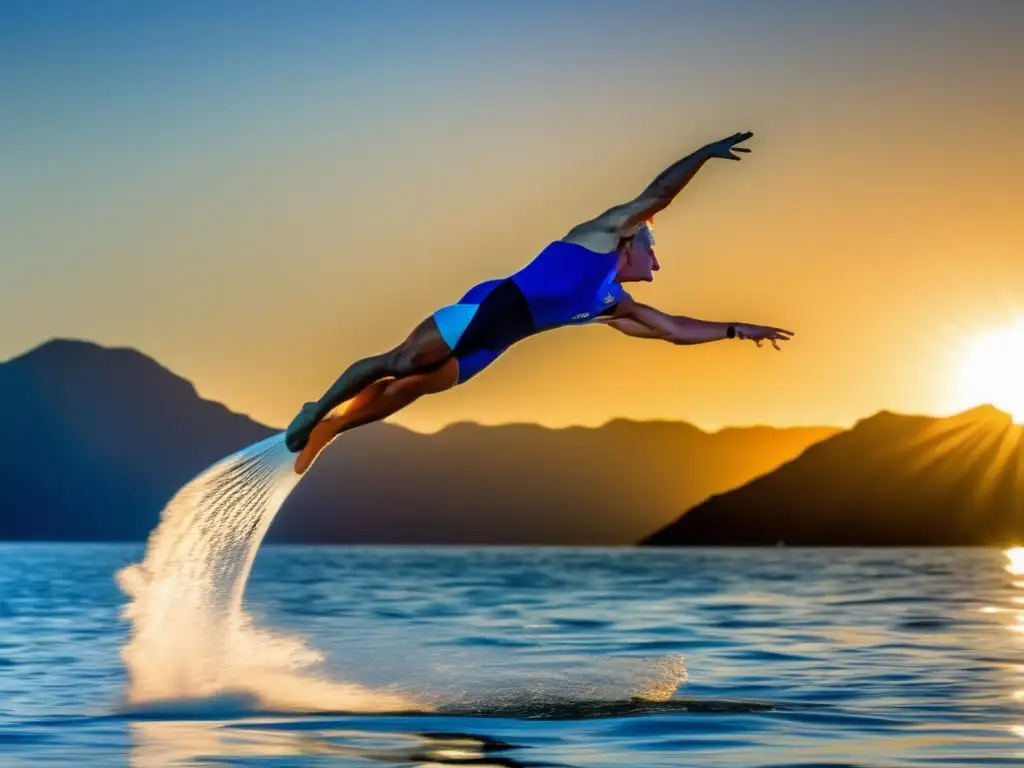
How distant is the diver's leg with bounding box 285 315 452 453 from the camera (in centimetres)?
1355

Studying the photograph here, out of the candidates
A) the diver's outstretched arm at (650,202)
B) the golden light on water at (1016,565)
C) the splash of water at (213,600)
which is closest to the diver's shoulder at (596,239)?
the diver's outstretched arm at (650,202)

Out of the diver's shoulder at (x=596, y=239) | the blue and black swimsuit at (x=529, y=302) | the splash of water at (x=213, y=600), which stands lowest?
the splash of water at (x=213, y=600)

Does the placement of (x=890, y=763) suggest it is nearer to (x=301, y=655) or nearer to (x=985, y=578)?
(x=301, y=655)

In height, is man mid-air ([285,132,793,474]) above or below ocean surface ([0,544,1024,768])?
above

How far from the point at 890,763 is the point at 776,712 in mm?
2568

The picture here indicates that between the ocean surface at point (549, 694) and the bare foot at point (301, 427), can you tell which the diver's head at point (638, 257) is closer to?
the bare foot at point (301, 427)

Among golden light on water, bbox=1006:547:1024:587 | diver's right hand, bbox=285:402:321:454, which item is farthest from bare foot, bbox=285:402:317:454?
golden light on water, bbox=1006:547:1024:587

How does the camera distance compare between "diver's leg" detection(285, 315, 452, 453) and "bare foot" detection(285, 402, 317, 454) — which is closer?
"diver's leg" detection(285, 315, 452, 453)

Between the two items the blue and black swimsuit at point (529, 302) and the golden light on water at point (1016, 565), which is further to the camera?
the golden light on water at point (1016, 565)

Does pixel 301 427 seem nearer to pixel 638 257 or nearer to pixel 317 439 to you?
pixel 317 439

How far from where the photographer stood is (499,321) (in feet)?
44.4

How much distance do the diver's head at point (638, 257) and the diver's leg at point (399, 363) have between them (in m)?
1.65

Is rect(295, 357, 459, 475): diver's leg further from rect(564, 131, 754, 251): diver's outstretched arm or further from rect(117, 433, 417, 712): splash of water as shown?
rect(564, 131, 754, 251): diver's outstretched arm

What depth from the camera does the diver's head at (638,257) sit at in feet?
44.0
